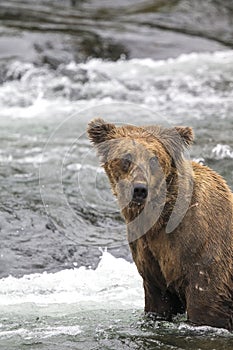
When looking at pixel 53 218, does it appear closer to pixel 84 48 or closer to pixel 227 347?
pixel 227 347

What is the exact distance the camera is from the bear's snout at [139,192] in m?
5.45

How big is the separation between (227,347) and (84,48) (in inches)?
538

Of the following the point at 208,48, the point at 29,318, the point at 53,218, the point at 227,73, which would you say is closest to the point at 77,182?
the point at 53,218

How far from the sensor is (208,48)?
64.5 ft

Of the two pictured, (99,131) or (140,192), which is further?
(99,131)

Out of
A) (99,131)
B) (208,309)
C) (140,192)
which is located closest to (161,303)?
(208,309)

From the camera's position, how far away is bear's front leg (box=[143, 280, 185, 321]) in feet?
20.6

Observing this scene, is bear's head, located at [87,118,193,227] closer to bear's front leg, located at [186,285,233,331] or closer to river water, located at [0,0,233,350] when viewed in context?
bear's front leg, located at [186,285,233,331]

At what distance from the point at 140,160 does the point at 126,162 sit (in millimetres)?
122

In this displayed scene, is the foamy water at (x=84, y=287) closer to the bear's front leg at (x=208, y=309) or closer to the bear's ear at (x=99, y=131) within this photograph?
the bear's front leg at (x=208, y=309)

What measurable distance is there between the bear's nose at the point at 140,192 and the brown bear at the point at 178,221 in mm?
Answer: 147

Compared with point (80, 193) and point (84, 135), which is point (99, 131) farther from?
point (84, 135)

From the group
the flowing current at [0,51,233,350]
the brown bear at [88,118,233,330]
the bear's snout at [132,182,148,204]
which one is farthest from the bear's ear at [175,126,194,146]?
the flowing current at [0,51,233,350]

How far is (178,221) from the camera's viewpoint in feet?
19.2
